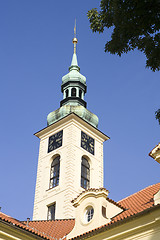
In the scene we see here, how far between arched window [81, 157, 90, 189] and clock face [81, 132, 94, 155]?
1.06 meters

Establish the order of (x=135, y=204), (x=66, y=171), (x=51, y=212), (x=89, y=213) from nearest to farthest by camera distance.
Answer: (x=135, y=204), (x=89, y=213), (x=51, y=212), (x=66, y=171)

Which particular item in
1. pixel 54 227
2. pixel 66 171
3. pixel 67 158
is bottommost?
pixel 54 227

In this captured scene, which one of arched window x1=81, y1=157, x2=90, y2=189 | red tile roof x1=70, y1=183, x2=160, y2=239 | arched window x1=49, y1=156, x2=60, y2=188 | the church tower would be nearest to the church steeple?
the church tower

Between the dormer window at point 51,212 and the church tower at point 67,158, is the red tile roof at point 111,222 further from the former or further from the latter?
the dormer window at point 51,212

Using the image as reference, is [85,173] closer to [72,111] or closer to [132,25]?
[72,111]

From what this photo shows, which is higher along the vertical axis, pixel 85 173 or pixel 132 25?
pixel 85 173

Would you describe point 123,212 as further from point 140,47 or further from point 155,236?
point 140,47

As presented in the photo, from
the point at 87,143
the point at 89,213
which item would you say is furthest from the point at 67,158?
the point at 89,213

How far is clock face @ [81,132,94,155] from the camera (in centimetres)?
A: 3769

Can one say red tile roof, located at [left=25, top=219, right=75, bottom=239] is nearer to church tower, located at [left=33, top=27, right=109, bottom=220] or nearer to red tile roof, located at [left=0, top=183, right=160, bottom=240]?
red tile roof, located at [left=0, top=183, right=160, bottom=240]

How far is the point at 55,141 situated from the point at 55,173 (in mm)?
3376

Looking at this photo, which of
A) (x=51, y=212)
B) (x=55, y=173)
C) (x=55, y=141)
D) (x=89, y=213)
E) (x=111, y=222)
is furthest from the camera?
(x=55, y=141)

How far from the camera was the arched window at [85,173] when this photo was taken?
3533cm

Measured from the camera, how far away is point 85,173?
3631 centimetres
